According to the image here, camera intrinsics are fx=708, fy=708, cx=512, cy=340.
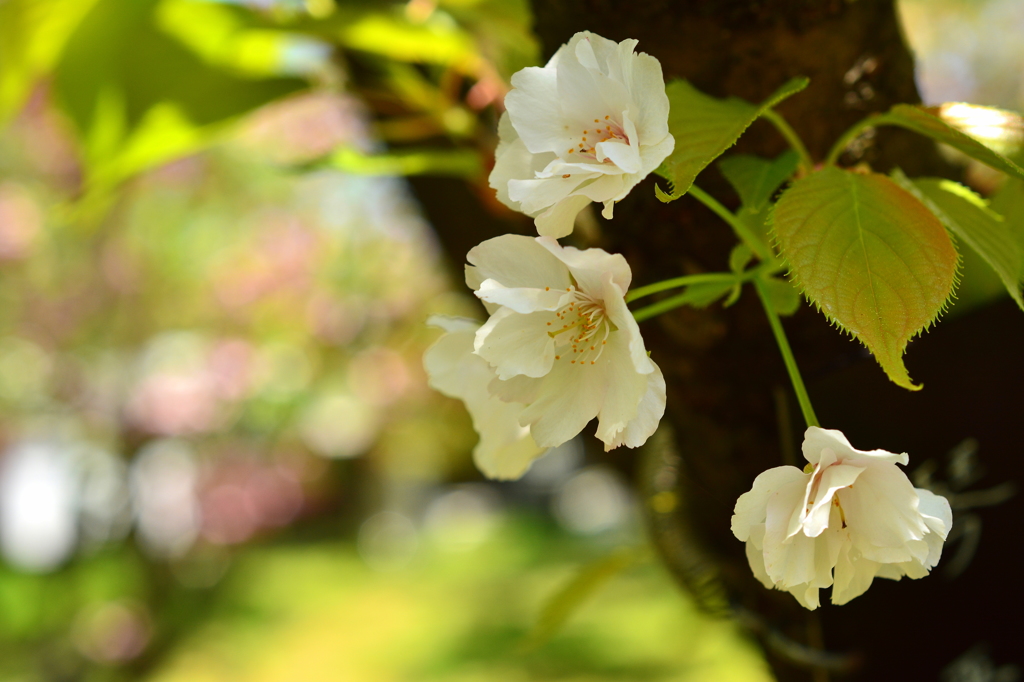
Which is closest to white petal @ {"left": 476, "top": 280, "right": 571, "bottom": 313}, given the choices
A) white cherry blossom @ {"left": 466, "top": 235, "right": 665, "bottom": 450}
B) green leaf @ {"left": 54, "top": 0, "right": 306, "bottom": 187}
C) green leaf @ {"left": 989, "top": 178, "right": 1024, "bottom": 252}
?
white cherry blossom @ {"left": 466, "top": 235, "right": 665, "bottom": 450}

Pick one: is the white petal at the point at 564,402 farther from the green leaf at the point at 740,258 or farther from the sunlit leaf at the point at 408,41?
the sunlit leaf at the point at 408,41

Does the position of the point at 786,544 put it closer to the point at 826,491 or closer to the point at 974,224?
the point at 826,491

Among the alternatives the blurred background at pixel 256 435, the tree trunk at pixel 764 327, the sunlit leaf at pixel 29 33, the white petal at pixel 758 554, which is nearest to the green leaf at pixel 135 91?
the sunlit leaf at pixel 29 33

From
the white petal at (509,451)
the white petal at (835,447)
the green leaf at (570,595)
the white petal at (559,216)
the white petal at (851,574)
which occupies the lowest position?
the green leaf at (570,595)

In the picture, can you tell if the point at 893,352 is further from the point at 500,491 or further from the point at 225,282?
the point at 500,491

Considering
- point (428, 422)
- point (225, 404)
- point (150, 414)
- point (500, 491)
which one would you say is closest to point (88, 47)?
point (150, 414)

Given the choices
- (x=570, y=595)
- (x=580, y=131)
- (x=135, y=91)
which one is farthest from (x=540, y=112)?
(x=135, y=91)

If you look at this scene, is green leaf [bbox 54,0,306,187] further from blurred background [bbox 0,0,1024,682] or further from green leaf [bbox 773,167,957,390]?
blurred background [bbox 0,0,1024,682]
